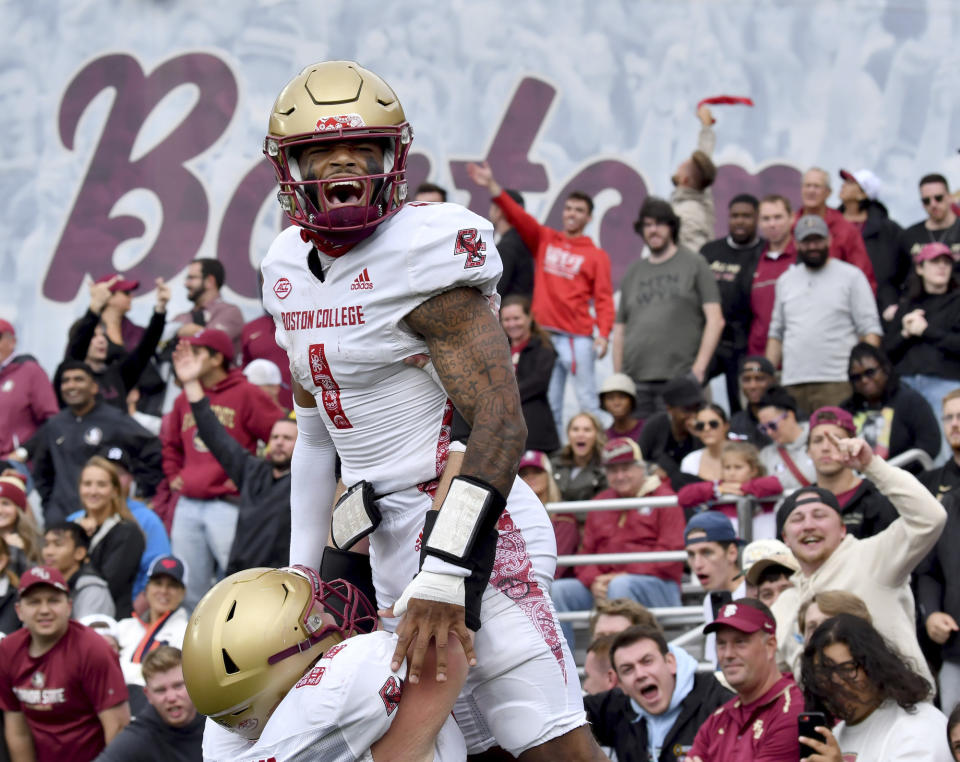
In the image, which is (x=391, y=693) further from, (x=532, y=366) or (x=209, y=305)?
(x=209, y=305)

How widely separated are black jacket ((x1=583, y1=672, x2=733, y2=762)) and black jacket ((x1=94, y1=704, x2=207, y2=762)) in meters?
1.78

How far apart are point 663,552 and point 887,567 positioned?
1885 mm

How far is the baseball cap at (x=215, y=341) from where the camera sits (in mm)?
9734

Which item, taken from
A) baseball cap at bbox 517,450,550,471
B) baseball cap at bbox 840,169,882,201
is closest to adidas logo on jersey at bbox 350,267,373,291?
baseball cap at bbox 517,450,550,471

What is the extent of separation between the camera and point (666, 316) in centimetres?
1051

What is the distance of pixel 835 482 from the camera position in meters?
7.64

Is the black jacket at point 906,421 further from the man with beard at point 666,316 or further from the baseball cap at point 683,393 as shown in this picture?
the man with beard at point 666,316

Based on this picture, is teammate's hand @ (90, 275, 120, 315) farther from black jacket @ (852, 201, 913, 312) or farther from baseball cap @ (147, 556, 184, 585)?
black jacket @ (852, 201, 913, 312)

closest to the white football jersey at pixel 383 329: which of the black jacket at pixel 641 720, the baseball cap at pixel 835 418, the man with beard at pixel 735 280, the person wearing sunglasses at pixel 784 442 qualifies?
the black jacket at pixel 641 720

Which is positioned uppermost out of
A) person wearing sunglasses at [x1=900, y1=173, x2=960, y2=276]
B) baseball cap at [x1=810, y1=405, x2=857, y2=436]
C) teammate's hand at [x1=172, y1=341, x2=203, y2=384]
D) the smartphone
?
person wearing sunglasses at [x1=900, y1=173, x2=960, y2=276]

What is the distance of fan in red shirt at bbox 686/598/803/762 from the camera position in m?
5.73

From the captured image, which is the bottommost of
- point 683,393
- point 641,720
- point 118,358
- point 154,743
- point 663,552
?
point 154,743

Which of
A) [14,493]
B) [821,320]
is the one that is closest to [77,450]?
[14,493]

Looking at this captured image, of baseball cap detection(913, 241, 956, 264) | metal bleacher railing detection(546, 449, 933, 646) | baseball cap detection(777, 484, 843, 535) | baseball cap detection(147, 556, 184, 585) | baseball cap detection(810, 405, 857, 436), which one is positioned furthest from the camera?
baseball cap detection(913, 241, 956, 264)
